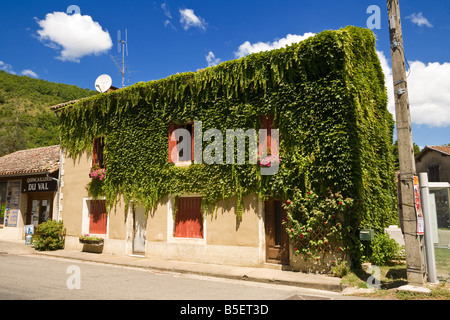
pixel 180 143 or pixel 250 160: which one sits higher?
pixel 180 143

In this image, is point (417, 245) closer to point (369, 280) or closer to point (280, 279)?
point (369, 280)

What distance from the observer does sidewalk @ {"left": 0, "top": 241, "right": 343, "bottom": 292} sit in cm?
812

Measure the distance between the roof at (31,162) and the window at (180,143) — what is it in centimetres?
691

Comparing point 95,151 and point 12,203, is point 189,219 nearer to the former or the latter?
point 95,151

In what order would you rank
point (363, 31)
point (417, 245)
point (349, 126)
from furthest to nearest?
1. point (363, 31)
2. point (349, 126)
3. point (417, 245)

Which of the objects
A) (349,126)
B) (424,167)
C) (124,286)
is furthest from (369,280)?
(424,167)

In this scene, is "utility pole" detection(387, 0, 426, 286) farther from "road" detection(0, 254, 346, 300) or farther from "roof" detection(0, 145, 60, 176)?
"roof" detection(0, 145, 60, 176)

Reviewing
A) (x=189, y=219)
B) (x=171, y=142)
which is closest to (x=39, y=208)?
(x=171, y=142)

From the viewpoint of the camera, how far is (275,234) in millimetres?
10281

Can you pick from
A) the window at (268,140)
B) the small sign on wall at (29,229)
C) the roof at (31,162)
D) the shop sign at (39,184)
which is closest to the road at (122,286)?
the window at (268,140)

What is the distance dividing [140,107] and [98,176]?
3384 mm

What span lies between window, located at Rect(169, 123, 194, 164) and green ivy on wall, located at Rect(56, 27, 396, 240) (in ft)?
0.84

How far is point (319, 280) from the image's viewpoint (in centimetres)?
821

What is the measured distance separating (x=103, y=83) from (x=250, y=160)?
8608 millimetres
